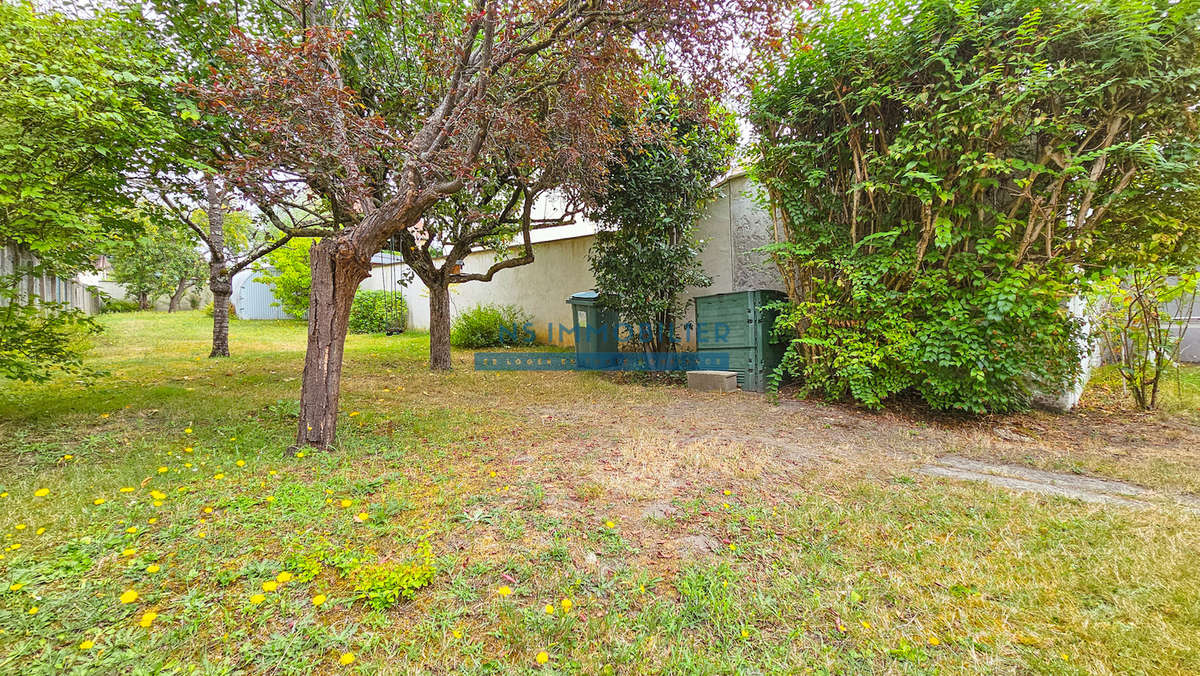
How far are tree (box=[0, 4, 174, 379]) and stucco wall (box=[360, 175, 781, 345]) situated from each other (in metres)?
5.19

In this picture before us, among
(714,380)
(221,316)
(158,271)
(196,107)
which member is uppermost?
A: (158,271)

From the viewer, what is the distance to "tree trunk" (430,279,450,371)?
7457 mm

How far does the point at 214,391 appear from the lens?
195 inches

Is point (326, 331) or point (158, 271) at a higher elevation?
point (158, 271)

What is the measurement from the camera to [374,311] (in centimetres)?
1409

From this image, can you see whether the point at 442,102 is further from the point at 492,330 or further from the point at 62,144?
the point at 492,330

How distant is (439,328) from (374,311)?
26.2 ft

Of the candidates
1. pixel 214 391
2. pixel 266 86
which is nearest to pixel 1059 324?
pixel 266 86

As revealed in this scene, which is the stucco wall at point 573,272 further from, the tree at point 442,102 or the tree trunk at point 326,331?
the tree trunk at point 326,331

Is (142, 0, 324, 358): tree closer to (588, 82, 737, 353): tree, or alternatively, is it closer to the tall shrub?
(588, 82, 737, 353): tree

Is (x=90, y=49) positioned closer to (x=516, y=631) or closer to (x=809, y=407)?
(x=516, y=631)

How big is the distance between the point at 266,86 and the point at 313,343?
74.8 inches

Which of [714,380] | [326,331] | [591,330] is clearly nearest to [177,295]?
[591,330]

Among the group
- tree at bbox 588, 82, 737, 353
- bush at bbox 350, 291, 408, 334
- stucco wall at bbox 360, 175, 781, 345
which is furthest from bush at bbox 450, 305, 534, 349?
tree at bbox 588, 82, 737, 353
